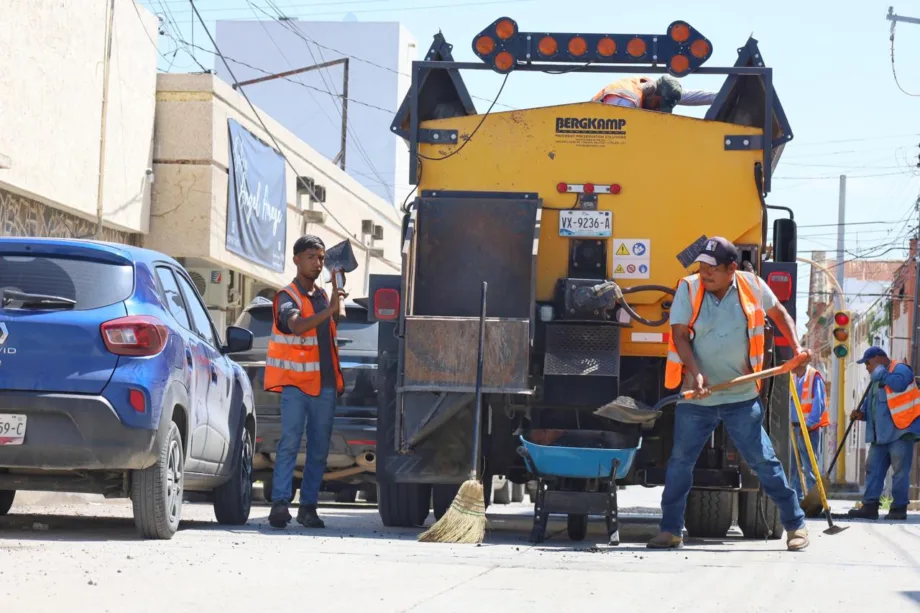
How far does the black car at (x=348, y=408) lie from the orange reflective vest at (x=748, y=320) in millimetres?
3243

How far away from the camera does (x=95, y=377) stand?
7480 millimetres

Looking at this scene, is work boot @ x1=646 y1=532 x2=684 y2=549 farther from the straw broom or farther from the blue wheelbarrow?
the straw broom

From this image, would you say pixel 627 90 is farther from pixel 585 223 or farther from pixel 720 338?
pixel 720 338

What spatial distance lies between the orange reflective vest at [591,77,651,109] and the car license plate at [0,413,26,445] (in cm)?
443

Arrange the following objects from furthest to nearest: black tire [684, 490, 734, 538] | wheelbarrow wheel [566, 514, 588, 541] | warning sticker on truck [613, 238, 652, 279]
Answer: black tire [684, 490, 734, 538] → warning sticker on truck [613, 238, 652, 279] → wheelbarrow wheel [566, 514, 588, 541]

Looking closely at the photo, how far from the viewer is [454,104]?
9961 millimetres

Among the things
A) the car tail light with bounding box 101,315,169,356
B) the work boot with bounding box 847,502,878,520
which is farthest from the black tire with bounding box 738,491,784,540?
the work boot with bounding box 847,502,878,520

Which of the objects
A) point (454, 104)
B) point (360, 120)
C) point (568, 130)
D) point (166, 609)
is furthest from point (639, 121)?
point (360, 120)

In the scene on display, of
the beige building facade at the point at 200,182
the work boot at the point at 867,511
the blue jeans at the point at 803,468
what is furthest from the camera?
the beige building facade at the point at 200,182

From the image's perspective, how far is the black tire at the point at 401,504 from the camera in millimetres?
9734

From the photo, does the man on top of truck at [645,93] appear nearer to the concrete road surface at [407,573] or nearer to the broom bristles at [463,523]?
Result: the concrete road surface at [407,573]

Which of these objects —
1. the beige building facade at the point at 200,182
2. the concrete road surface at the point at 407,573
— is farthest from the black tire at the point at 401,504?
the beige building facade at the point at 200,182

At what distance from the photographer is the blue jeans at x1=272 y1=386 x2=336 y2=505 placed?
31.1ft

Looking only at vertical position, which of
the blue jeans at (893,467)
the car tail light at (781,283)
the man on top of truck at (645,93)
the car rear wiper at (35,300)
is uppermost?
the man on top of truck at (645,93)
